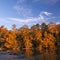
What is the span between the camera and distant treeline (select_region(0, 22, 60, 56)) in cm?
7181

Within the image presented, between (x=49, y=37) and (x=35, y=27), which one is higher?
(x=35, y=27)

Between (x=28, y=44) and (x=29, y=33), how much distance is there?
15.1 feet

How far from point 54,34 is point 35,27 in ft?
30.4

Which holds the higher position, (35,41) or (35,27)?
(35,27)

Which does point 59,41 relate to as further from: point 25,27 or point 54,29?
point 25,27

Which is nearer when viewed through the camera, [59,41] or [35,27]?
[59,41]

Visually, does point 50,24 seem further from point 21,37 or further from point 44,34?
point 21,37

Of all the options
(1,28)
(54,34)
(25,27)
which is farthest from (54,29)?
(1,28)

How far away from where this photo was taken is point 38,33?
247 ft

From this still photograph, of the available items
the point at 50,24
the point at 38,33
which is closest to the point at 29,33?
the point at 38,33

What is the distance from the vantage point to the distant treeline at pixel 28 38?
2827 inches

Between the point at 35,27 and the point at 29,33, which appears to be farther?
the point at 35,27

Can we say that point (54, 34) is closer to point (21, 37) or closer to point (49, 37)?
point (49, 37)

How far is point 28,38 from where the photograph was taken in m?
74.4
